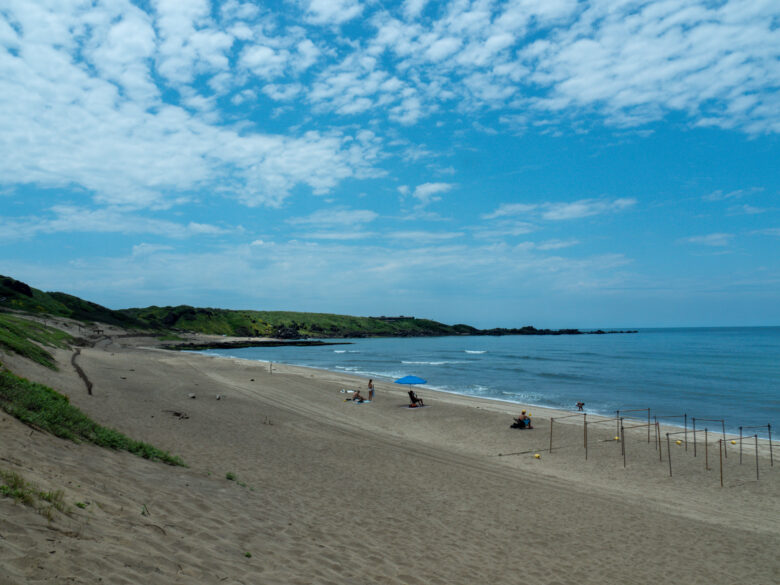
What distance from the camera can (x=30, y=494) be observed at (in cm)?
595

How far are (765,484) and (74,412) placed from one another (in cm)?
2027

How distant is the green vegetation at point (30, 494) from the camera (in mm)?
5699

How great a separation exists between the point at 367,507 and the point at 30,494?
6212 millimetres

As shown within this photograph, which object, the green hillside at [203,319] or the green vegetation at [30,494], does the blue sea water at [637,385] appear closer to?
the green vegetation at [30,494]

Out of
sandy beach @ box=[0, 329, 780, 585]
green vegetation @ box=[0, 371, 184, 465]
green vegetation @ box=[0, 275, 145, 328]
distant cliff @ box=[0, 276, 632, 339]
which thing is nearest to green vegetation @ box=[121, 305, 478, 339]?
distant cliff @ box=[0, 276, 632, 339]

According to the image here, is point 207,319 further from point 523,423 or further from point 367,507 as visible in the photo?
point 367,507

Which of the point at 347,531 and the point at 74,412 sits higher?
the point at 74,412

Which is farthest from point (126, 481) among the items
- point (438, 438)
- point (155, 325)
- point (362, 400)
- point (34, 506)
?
point (155, 325)

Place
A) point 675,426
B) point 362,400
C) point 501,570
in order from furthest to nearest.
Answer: point 362,400 < point 675,426 < point 501,570

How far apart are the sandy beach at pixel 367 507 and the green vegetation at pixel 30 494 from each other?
164 mm

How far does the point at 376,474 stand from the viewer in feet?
44.2

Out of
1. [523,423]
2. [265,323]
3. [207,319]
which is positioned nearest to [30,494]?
[523,423]

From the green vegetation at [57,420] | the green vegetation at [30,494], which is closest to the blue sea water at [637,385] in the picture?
the green vegetation at [57,420]

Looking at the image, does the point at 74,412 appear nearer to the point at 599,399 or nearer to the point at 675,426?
the point at 675,426
